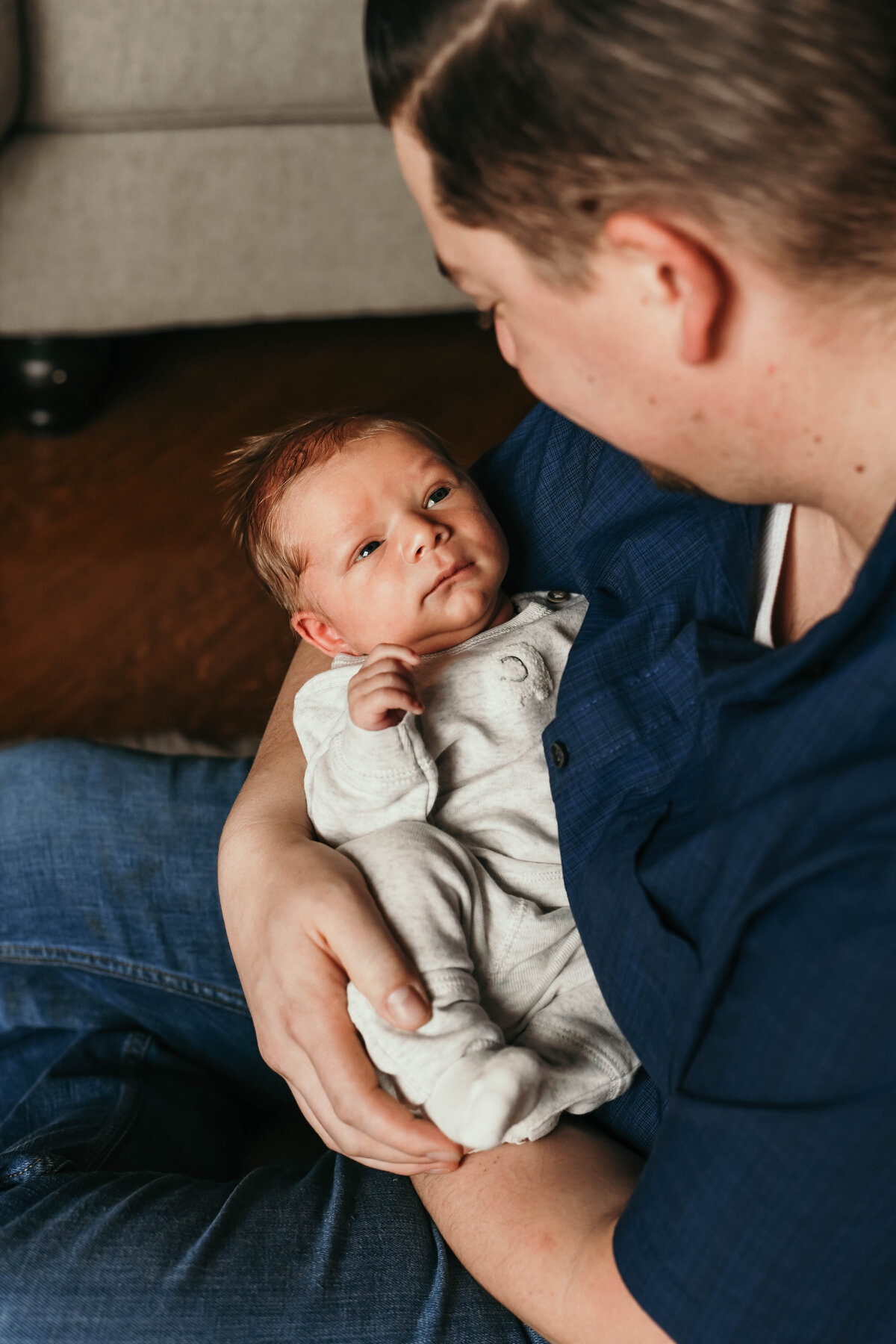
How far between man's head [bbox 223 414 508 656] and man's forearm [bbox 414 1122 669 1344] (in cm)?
40

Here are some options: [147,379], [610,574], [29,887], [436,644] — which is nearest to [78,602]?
[147,379]

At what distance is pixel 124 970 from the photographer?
0.95 metres

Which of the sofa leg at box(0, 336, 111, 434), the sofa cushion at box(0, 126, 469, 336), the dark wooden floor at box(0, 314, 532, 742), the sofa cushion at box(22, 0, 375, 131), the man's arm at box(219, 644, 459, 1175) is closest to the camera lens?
the man's arm at box(219, 644, 459, 1175)

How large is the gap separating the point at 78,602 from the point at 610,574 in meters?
1.16

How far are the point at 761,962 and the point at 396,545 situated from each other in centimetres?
50

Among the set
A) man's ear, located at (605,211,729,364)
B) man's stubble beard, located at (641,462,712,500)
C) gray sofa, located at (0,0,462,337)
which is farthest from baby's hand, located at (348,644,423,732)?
gray sofa, located at (0,0,462,337)

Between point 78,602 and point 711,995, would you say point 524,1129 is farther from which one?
point 78,602

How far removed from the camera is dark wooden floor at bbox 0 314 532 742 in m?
1.64

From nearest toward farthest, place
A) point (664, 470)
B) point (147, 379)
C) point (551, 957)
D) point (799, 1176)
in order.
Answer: point (799, 1176)
point (664, 470)
point (551, 957)
point (147, 379)

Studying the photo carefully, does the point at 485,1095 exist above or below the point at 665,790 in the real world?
below

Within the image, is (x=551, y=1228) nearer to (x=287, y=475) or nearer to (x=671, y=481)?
(x=671, y=481)

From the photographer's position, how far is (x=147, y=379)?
90.2 inches

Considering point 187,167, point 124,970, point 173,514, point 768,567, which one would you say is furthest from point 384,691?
point 187,167

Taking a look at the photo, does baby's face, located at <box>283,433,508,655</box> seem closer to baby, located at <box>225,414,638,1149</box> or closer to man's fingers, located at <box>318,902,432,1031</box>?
baby, located at <box>225,414,638,1149</box>
